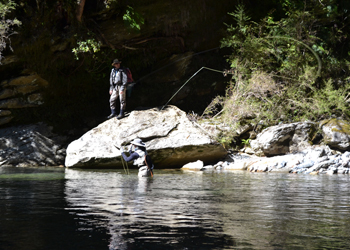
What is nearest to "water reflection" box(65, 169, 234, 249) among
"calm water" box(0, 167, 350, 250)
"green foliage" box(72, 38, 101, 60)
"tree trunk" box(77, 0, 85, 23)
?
"calm water" box(0, 167, 350, 250)

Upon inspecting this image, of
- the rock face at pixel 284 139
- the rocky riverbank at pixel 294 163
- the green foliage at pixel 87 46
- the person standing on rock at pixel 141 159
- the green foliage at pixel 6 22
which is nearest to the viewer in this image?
the person standing on rock at pixel 141 159

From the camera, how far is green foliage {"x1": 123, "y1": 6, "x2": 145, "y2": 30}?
1501cm

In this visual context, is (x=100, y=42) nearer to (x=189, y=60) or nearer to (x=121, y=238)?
(x=189, y=60)

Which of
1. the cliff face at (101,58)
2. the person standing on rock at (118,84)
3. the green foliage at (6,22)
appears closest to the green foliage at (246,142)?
the cliff face at (101,58)

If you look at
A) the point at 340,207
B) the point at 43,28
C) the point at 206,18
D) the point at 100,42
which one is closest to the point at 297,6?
the point at 206,18

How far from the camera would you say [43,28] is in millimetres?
14594

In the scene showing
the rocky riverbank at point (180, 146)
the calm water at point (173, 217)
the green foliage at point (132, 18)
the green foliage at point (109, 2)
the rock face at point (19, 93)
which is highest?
the green foliage at point (109, 2)

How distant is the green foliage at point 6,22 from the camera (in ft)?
42.8

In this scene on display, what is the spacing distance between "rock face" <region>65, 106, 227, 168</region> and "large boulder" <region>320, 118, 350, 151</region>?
3.59 meters

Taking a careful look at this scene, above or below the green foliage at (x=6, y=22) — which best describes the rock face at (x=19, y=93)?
below

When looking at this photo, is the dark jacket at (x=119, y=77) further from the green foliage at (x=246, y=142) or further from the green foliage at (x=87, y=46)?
the green foliage at (x=246, y=142)

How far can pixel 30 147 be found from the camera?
15.3 metres

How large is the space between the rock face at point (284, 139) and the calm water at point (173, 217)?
5881 mm

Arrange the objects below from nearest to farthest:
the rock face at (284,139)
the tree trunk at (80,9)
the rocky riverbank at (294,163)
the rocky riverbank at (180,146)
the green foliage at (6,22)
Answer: the rocky riverbank at (294,163) → the green foliage at (6,22) → the rocky riverbank at (180,146) → the tree trunk at (80,9) → the rock face at (284,139)
